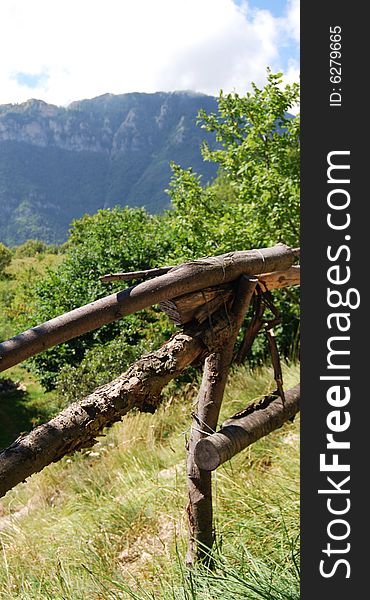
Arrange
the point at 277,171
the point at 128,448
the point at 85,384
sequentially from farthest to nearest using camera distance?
the point at 85,384 < the point at 277,171 < the point at 128,448

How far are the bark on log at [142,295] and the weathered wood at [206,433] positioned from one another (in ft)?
0.43

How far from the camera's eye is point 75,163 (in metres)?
186

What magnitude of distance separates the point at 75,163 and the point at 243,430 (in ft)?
631

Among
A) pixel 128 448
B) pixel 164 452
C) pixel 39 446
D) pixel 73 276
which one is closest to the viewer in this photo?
pixel 39 446

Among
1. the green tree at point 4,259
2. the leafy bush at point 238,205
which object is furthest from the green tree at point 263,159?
the green tree at point 4,259

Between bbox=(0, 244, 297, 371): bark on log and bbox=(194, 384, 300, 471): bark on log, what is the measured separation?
2.06ft

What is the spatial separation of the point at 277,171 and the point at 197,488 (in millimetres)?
5572

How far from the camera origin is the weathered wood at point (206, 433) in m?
2.59

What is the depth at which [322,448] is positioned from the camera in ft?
4.84

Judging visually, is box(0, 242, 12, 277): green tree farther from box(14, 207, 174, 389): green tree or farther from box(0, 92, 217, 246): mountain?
box(0, 92, 217, 246): mountain

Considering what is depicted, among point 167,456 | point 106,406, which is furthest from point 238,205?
point 106,406

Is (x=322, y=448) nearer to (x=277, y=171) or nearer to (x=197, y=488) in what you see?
(x=197, y=488)

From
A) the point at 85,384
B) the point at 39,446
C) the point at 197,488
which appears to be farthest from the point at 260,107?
the point at 39,446

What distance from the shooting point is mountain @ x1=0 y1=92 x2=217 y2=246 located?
146625mm
